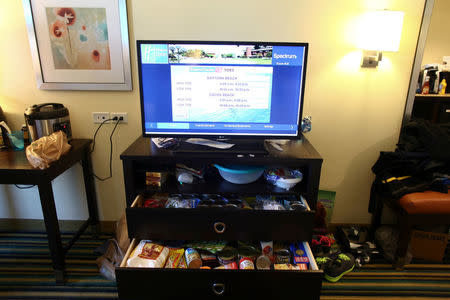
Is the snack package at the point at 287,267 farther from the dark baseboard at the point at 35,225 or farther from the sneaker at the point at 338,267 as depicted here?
the dark baseboard at the point at 35,225

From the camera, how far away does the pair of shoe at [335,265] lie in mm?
1642

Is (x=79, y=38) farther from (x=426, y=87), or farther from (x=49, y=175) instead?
(x=426, y=87)

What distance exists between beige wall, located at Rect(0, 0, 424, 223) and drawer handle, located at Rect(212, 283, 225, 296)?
41.9 inches

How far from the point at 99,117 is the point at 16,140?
1.59ft

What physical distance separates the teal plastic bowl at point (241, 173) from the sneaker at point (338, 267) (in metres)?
0.77

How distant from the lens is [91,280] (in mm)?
1625

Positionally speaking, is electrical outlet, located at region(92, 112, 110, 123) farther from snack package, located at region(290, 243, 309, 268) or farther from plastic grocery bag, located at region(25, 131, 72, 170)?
snack package, located at region(290, 243, 309, 268)

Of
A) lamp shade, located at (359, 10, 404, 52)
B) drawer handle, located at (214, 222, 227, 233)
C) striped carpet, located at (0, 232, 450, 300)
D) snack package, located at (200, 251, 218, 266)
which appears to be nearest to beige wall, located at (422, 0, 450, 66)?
lamp shade, located at (359, 10, 404, 52)

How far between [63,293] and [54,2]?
165 centimetres

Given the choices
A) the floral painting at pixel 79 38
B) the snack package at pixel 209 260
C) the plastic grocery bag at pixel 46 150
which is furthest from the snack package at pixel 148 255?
the floral painting at pixel 79 38

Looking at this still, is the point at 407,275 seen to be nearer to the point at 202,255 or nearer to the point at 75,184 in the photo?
the point at 202,255

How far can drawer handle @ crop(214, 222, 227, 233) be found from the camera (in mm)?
1314

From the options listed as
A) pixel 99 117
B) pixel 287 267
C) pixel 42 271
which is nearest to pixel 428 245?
pixel 287 267

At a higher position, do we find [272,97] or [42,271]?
[272,97]
